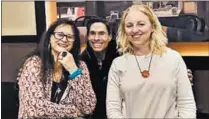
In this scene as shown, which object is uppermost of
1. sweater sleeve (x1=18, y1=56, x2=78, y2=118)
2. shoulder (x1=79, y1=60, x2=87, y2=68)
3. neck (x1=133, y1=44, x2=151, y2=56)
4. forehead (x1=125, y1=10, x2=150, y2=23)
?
forehead (x1=125, y1=10, x2=150, y2=23)

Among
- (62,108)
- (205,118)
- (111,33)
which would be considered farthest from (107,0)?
(205,118)

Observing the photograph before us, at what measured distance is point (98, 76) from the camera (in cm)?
193

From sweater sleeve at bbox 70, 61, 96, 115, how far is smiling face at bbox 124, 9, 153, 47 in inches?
14.8

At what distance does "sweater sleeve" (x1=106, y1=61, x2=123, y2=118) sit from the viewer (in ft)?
5.89

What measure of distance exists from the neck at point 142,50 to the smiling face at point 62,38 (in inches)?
15.4

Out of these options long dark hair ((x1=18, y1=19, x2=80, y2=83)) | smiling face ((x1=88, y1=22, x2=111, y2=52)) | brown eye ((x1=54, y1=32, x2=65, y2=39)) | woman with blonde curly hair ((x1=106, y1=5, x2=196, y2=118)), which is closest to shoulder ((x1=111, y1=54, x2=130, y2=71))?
woman with blonde curly hair ((x1=106, y1=5, x2=196, y2=118))

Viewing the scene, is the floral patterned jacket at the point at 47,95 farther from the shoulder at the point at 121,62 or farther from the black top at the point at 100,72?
the shoulder at the point at 121,62

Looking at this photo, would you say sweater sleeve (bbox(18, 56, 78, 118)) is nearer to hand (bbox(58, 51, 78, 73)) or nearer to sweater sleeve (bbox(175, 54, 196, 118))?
hand (bbox(58, 51, 78, 73))

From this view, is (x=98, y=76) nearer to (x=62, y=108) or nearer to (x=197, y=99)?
(x=62, y=108)

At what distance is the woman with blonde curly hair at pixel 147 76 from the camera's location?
175 cm

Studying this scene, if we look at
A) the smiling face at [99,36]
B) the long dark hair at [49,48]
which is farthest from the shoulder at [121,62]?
the long dark hair at [49,48]

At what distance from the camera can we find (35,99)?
73.3 inches

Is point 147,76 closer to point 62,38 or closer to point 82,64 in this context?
point 82,64

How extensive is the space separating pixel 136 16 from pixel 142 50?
20 centimetres
